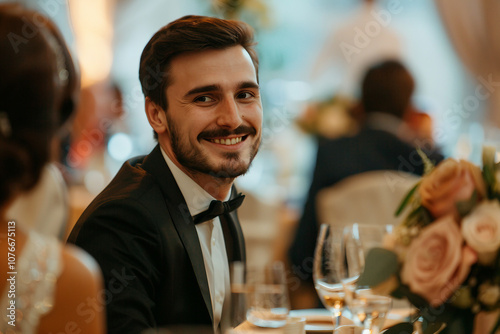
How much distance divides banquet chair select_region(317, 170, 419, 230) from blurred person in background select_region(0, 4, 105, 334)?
1758 mm

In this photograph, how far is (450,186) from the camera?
95 cm

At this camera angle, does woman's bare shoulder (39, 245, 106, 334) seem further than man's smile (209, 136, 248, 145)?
No

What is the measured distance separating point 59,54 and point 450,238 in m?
0.64

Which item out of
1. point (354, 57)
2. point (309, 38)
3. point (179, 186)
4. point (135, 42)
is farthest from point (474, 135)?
point (179, 186)

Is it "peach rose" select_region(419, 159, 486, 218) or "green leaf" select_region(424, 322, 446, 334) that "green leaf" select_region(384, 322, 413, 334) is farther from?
"peach rose" select_region(419, 159, 486, 218)

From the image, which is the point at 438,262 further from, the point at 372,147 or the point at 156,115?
the point at 372,147

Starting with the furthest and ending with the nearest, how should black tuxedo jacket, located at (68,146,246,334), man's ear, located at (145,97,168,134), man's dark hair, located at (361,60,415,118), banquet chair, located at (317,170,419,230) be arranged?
man's dark hair, located at (361,60,415,118) → banquet chair, located at (317,170,419,230) → man's ear, located at (145,97,168,134) → black tuxedo jacket, located at (68,146,246,334)

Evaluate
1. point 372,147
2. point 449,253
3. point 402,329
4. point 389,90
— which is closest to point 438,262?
point 449,253

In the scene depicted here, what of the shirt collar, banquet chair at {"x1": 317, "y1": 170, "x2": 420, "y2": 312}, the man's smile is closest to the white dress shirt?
the shirt collar

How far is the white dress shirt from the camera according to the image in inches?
49.4

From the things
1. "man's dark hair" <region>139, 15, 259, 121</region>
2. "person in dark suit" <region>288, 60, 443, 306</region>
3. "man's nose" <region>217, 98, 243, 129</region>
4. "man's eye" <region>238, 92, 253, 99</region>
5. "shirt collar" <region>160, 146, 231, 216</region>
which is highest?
"man's dark hair" <region>139, 15, 259, 121</region>

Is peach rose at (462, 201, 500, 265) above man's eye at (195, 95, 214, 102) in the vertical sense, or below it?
below

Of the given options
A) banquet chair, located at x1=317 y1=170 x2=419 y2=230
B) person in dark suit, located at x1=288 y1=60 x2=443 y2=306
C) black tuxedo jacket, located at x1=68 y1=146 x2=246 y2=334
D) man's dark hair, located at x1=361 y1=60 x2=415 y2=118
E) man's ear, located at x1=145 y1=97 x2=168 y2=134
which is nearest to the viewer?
black tuxedo jacket, located at x1=68 y1=146 x2=246 y2=334

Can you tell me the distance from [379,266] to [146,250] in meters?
0.43
